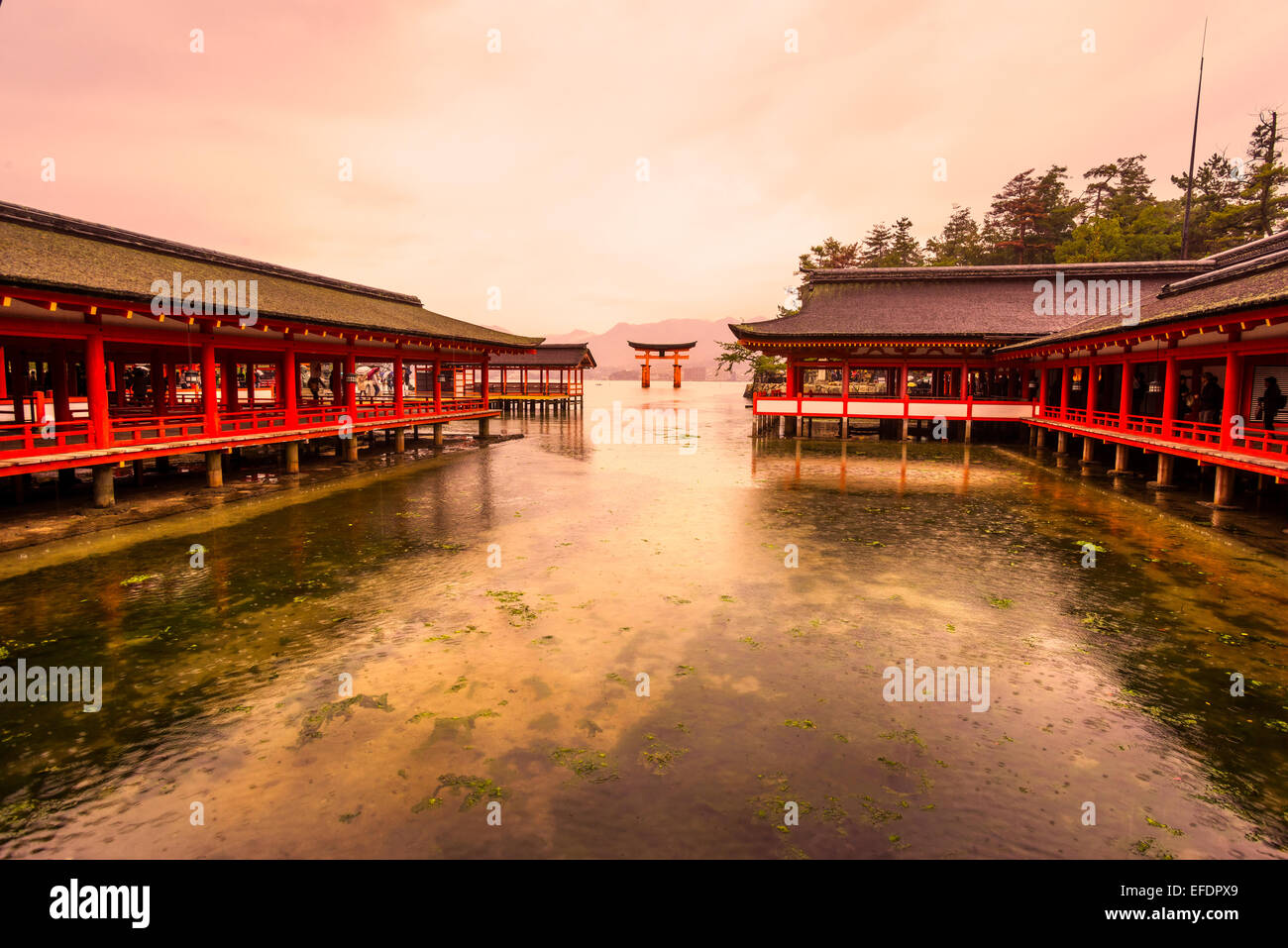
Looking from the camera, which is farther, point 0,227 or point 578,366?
point 578,366

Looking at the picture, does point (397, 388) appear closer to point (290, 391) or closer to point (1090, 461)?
point (290, 391)

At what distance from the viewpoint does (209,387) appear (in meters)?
17.2

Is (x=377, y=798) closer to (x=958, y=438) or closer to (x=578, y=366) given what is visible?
(x=958, y=438)

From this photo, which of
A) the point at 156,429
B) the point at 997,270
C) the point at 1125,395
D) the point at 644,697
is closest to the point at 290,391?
the point at 156,429

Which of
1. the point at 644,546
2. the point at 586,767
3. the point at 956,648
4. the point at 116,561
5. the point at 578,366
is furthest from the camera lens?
the point at 578,366

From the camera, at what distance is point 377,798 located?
15.4 feet

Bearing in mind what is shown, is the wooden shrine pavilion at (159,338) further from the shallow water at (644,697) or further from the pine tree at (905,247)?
the pine tree at (905,247)

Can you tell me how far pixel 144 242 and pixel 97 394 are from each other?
6679 mm

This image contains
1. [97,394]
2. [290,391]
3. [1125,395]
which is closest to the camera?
[97,394]

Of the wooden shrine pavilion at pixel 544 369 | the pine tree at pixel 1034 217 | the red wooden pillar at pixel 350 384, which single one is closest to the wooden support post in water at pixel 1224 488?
the red wooden pillar at pixel 350 384

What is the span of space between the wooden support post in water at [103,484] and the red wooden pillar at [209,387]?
3.07 metres

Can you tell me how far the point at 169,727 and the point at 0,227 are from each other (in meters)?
15.3
